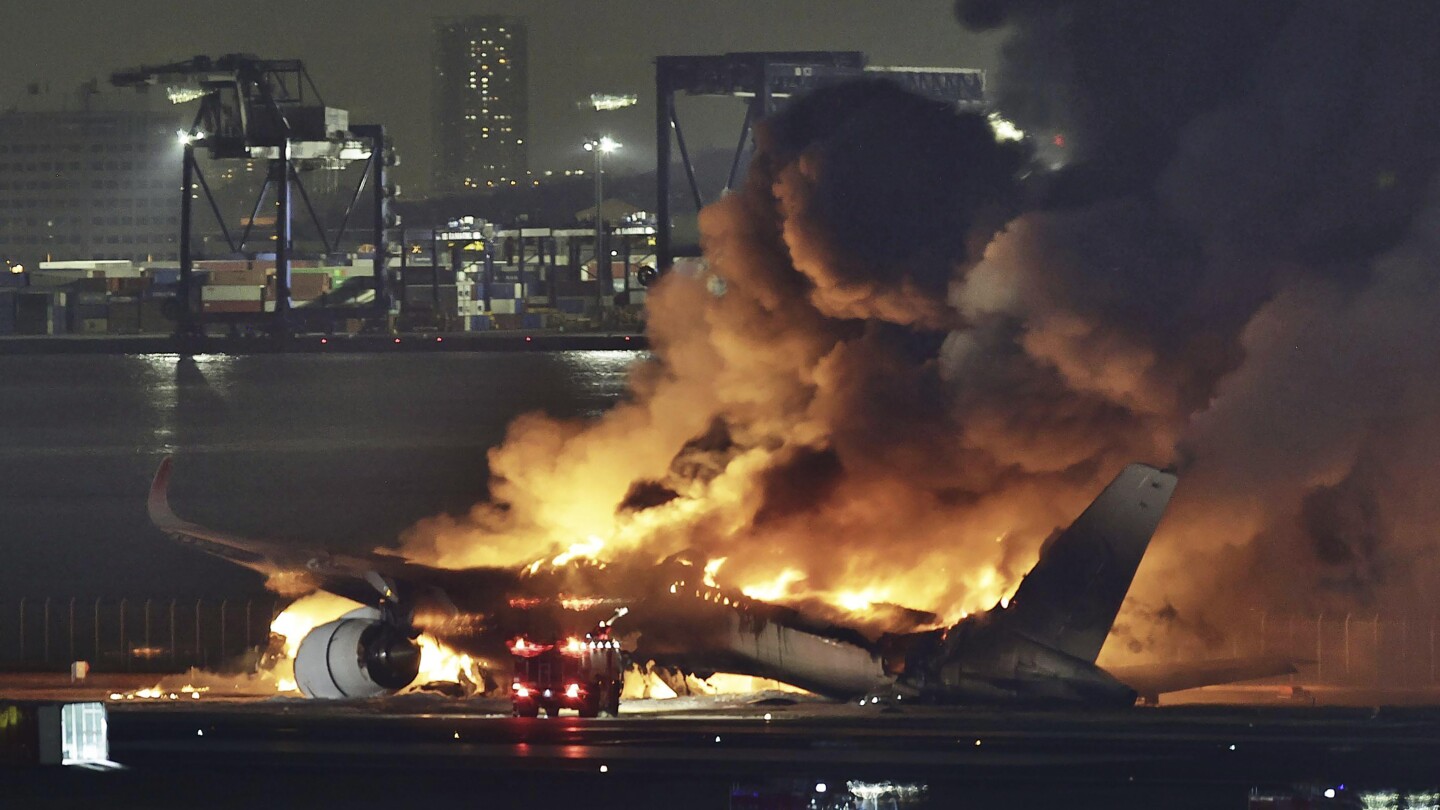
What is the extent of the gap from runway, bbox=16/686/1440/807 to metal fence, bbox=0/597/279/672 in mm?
13642

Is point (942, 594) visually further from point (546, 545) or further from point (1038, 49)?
point (1038, 49)

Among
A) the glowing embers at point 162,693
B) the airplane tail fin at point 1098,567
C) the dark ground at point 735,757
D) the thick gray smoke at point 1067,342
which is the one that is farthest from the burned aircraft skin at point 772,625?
the glowing embers at point 162,693

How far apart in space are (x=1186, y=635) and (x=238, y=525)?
7974 centimetres

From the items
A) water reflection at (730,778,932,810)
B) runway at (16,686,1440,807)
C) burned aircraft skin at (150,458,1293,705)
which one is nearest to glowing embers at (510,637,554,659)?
runway at (16,686,1440,807)

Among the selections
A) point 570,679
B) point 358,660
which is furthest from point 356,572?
point 570,679

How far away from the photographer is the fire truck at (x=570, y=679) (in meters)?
46.0

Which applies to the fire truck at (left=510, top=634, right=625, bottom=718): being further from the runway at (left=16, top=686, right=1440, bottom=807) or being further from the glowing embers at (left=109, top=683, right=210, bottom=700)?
the glowing embers at (left=109, top=683, right=210, bottom=700)

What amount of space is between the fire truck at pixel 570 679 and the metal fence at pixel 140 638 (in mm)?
16123

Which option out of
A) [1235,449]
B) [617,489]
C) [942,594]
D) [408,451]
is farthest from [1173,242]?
[408,451]

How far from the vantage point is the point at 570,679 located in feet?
151

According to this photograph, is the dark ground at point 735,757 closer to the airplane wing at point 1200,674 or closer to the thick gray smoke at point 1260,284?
the airplane wing at point 1200,674

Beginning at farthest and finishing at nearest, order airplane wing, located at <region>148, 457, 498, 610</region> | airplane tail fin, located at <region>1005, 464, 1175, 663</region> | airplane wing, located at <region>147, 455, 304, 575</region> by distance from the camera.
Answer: airplane wing, located at <region>147, 455, 304, 575</region> → airplane wing, located at <region>148, 457, 498, 610</region> → airplane tail fin, located at <region>1005, 464, 1175, 663</region>

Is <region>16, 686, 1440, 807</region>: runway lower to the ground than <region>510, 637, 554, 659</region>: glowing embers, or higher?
lower

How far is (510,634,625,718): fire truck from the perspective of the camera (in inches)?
1811
